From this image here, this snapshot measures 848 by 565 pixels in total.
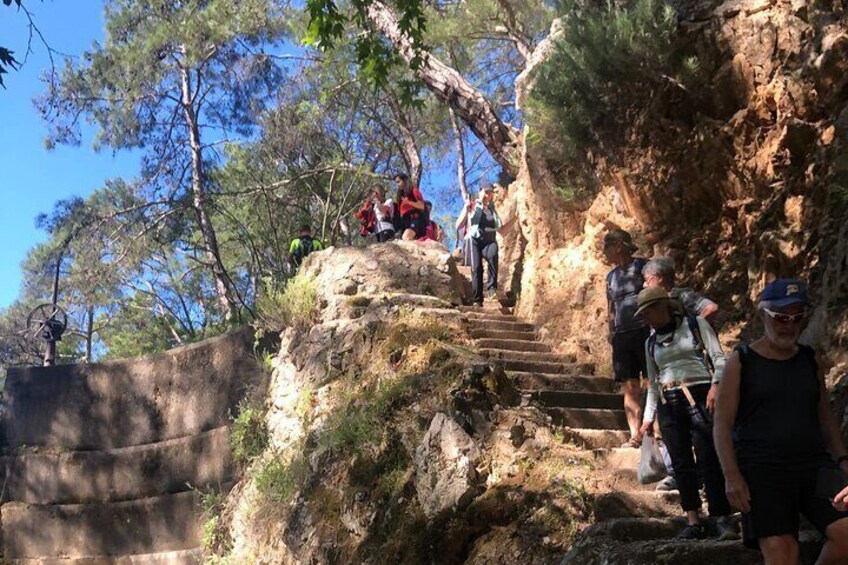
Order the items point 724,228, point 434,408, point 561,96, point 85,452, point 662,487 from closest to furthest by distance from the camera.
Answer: point 662,487 → point 434,408 → point 724,228 → point 561,96 → point 85,452

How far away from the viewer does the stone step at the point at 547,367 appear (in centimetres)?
747

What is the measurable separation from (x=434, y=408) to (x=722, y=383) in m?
3.31

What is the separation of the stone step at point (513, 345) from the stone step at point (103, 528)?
3779 mm

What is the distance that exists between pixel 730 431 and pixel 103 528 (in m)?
8.64

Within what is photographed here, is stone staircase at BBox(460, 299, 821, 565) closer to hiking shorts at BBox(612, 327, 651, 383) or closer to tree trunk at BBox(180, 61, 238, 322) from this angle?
hiking shorts at BBox(612, 327, 651, 383)

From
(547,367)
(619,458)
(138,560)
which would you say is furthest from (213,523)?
(619,458)

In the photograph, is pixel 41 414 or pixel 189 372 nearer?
pixel 189 372

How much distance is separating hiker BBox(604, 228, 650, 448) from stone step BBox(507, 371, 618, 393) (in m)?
1.31

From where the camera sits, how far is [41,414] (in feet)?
34.4

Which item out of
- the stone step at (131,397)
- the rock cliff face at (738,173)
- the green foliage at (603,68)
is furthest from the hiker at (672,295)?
the stone step at (131,397)

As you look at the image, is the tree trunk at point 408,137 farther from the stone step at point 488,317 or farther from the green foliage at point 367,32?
the green foliage at point 367,32

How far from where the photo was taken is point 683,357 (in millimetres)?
Answer: 4082

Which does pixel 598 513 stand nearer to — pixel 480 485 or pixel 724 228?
pixel 480 485

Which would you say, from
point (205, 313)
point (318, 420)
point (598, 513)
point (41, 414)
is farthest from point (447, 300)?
point (205, 313)
